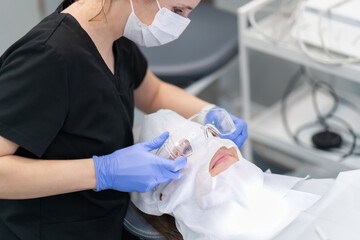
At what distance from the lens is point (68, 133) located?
1314 mm

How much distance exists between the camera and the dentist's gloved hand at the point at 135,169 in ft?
4.24

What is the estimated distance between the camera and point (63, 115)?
1258 millimetres

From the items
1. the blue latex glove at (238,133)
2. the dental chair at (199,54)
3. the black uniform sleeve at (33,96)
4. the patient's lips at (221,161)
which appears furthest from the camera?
the dental chair at (199,54)

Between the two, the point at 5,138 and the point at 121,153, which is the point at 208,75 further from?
the point at 5,138

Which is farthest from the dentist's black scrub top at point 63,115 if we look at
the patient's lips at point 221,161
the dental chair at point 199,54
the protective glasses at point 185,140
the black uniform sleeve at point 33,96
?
the dental chair at point 199,54

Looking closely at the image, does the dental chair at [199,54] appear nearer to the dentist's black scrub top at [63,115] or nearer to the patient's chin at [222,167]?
the dentist's black scrub top at [63,115]

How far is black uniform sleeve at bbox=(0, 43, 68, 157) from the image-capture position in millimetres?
1204

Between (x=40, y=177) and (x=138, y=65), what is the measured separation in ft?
1.54

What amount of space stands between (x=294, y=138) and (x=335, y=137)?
5.7 inches

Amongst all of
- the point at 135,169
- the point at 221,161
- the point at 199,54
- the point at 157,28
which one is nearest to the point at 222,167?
the point at 221,161

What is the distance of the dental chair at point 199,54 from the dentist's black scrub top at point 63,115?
728mm

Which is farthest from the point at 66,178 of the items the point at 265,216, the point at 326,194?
the point at 326,194

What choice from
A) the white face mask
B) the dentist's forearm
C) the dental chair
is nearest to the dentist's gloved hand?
the dentist's forearm

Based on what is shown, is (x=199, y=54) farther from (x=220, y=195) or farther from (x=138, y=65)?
(x=220, y=195)
